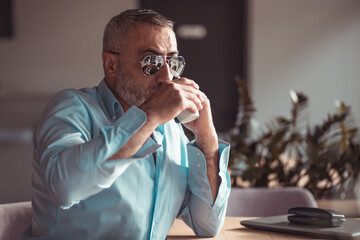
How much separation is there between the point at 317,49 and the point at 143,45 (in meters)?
4.46

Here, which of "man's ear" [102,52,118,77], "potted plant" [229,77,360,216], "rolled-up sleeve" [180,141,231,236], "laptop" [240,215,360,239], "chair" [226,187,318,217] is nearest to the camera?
"laptop" [240,215,360,239]

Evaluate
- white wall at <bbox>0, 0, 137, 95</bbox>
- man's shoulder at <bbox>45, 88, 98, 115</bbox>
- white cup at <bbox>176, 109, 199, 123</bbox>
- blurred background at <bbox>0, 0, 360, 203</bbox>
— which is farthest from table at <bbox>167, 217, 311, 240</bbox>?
white wall at <bbox>0, 0, 137, 95</bbox>

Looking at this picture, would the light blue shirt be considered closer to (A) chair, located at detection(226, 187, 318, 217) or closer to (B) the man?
(B) the man

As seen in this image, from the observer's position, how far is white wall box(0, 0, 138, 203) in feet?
18.0

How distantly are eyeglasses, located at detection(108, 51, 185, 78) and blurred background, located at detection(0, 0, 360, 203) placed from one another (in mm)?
4116

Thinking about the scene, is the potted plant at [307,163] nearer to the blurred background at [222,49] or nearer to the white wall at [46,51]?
the blurred background at [222,49]

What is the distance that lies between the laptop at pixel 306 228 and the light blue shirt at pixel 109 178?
11 centimetres

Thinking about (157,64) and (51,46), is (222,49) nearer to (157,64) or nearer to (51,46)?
(51,46)

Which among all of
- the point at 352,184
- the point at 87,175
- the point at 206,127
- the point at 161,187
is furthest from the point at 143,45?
the point at 352,184

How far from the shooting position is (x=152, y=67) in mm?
1448

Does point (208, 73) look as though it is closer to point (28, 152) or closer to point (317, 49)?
point (317, 49)

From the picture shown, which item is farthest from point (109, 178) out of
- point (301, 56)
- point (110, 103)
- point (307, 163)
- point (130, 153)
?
point (301, 56)

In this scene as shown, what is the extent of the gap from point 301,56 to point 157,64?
439 cm

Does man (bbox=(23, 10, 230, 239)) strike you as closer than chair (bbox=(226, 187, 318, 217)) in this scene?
Yes
